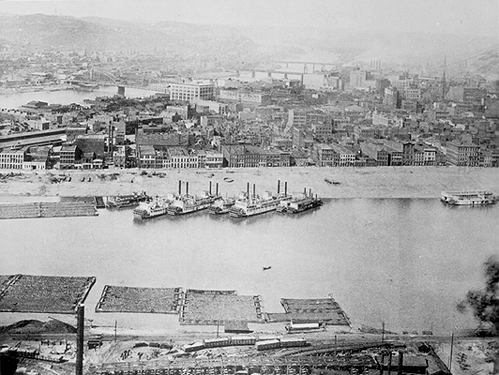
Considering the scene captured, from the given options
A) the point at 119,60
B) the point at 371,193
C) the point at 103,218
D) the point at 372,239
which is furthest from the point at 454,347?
the point at 119,60

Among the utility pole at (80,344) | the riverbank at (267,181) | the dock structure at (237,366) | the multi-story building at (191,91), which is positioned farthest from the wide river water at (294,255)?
the multi-story building at (191,91)

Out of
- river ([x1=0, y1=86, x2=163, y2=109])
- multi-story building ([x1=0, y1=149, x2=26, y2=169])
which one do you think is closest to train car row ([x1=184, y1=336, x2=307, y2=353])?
multi-story building ([x1=0, y1=149, x2=26, y2=169])

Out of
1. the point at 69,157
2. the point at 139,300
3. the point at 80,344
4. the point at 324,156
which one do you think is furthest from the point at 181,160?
the point at 80,344

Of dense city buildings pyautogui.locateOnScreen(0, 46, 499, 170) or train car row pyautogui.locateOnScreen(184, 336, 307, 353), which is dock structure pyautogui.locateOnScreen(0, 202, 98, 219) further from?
train car row pyautogui.locateOnScreen(184, 336, 307, 353)

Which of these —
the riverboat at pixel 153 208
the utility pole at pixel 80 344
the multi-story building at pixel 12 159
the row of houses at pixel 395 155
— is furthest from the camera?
the row of houses at pixel 395 155

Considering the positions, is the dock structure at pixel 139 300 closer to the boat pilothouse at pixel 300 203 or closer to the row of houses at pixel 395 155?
the boat pilothouse at pixel 300 203

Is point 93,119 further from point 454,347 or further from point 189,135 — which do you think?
point 454,347
